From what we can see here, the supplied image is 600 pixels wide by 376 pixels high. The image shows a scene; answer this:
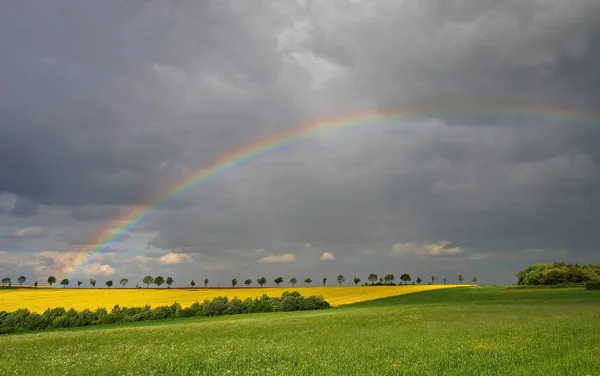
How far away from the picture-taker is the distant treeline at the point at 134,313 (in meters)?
63.3

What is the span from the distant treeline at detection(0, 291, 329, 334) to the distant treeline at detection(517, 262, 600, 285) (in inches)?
3237

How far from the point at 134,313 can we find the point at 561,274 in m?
119

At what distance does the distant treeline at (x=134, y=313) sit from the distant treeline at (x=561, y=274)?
82232 millimetres

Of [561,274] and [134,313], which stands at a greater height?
[561,274]

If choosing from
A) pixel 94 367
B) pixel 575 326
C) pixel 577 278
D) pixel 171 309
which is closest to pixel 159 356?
pixel 94 367

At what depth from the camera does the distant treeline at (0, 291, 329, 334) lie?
6328 cm

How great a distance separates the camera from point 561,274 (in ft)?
409

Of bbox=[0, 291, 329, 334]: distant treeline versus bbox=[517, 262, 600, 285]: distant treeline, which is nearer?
bbox=[0, 291, 329, 334]: distant treeline

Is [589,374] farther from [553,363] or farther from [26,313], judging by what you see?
[26,313]

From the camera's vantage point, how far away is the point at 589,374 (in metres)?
12.9

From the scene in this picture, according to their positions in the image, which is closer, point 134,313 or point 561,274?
point 134,313

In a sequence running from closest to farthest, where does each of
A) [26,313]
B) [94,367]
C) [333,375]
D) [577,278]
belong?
[333,375]
[94,367]
[26,313]
[577,278]

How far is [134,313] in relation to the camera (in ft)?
234

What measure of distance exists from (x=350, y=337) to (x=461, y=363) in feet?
39.0
